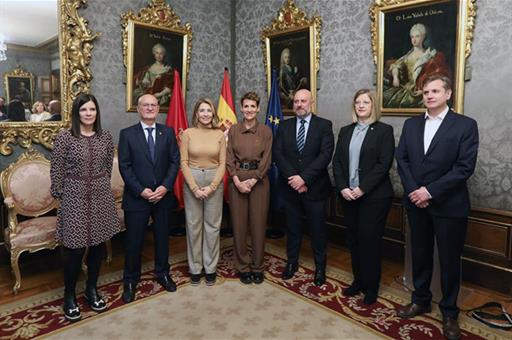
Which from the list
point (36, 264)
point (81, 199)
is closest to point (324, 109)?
point (81, 199)

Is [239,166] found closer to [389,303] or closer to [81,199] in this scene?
[81,199]

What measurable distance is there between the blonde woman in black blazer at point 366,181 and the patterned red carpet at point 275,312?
0.20 metres

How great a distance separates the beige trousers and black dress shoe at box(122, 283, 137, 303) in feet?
1.64

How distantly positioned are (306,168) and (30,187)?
2.49 metres

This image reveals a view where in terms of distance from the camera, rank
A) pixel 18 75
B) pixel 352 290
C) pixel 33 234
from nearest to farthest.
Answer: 1. pixel 352 290
2. pixel 33 234
3. pixel 18 75

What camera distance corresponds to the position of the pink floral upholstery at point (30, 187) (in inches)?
138

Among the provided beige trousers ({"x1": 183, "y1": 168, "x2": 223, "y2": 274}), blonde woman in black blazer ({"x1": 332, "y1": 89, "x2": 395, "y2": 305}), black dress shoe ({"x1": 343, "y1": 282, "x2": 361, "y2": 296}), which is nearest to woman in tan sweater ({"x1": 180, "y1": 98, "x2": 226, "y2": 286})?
beige trousers ({"x1": 183, "y1": 168, "x2": 223, "y2": 274})

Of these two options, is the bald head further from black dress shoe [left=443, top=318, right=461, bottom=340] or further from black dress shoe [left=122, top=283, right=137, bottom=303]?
black dress shoe [left=122, top=283, right=137, bottom=303]

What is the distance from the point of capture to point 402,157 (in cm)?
282

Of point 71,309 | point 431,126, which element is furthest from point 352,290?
point 71,309

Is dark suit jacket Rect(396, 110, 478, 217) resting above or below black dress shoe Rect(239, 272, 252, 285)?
above

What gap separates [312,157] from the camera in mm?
3324

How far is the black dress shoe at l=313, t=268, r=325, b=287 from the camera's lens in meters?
3.37

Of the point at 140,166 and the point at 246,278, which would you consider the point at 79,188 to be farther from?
the point at 246,278
